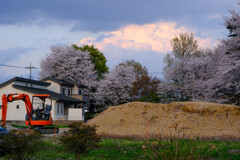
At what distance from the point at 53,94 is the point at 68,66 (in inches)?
579

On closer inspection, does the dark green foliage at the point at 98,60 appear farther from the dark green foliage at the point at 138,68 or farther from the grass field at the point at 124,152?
the grass field at the point at 124,152

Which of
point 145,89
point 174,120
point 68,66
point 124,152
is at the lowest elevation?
point 124,152

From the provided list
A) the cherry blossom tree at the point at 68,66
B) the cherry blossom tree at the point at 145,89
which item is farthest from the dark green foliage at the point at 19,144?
the cherry blossom tree at the point at 68,66

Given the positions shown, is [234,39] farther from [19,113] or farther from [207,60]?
[19,113]

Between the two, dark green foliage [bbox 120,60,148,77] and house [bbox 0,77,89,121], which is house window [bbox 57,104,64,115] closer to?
house [bbox 0,77,89,121]

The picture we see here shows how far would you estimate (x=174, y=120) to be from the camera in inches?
830

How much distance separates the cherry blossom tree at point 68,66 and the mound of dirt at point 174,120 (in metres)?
36.2

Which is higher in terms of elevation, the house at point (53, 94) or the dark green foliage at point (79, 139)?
the house at point (53, 94)

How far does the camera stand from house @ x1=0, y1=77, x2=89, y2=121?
41500 millimetres

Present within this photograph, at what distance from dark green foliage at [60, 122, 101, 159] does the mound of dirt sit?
8146 mm

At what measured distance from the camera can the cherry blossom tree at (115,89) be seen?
5538 cm

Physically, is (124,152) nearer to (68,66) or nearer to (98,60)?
(68,66)

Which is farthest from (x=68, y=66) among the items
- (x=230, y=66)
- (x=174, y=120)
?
(x=174, y=120)

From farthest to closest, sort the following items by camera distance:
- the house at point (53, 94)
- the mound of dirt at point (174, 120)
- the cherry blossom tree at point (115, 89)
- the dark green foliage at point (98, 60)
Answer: the dark green foliage at point (98, 60) → the cherry blossom tree at point (115, 89) → the house at point (53, 94) → the mound of dirt at point (174, 120)
